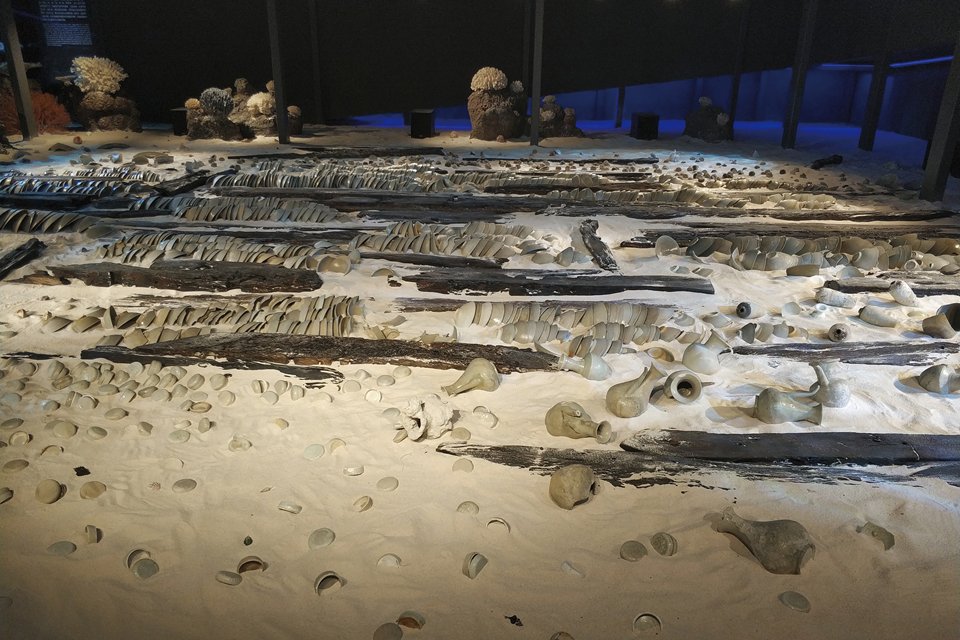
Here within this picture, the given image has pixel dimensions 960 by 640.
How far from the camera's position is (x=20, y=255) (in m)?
4.48

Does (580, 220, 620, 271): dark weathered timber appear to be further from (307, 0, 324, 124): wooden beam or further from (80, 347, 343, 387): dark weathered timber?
(307, 0, 324, 124): wooden beam

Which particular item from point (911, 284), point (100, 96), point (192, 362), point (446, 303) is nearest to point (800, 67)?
point (911, 284)

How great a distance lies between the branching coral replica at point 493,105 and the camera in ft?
A: 38.8

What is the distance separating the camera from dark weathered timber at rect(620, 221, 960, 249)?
5.42 metres

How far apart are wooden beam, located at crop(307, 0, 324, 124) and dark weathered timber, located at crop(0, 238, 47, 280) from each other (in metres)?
10.5

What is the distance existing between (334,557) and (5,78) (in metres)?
13.6

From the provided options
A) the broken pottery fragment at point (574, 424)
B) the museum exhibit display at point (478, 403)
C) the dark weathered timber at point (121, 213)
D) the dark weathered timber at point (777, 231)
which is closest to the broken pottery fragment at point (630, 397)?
the museum exhibit display at point (478, 403)

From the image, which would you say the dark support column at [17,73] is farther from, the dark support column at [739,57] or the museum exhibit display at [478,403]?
the dark support column at [739,57]

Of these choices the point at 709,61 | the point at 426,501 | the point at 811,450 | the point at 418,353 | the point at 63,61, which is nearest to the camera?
the point at 426,501

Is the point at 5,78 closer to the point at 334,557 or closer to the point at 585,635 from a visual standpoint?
the point at 334,557

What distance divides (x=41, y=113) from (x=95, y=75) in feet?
4.14

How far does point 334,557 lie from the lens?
6.70 feet

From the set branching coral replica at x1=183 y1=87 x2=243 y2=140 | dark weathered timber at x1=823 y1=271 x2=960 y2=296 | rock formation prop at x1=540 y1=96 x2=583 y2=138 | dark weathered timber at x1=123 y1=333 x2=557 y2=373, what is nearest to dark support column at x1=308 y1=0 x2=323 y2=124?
branching coral replica at x1=183 y1=87 x2=243 y2=140

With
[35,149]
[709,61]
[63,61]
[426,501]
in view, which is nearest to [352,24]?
[63,61]
